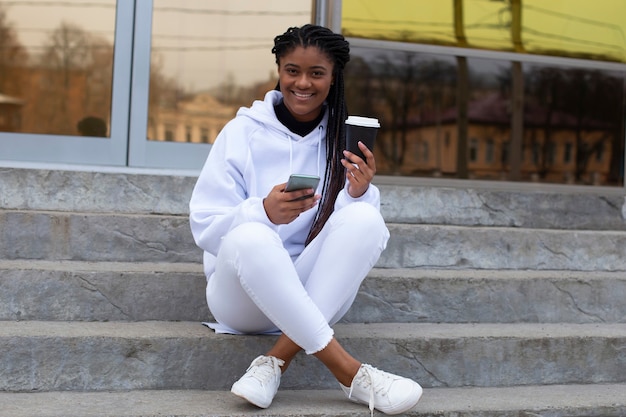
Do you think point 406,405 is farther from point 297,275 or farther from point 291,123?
point 291,123

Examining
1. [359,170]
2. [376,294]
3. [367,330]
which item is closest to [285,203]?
[359,170]

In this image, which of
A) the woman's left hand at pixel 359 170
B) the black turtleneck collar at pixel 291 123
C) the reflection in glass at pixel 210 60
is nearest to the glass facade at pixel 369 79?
the reflection in glass at pixel 210 60

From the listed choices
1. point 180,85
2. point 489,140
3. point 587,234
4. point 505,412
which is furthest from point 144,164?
point 505,412

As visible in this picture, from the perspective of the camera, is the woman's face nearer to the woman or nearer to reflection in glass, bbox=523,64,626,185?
the woman

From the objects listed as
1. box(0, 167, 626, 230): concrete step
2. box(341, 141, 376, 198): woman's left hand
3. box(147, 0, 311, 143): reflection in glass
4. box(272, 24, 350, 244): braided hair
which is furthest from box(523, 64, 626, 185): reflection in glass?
box(341, 141, 376, 198): woman's left hand

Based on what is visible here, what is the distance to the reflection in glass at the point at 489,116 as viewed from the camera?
15.5 ft

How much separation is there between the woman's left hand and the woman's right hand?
6.5 inches

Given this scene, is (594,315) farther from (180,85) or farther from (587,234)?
(180,85)

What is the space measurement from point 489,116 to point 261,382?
2.85 m

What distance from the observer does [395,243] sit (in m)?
3.63

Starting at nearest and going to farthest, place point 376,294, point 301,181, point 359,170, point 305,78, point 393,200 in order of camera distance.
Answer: point 301,181 < point 359,170 < point 305,78 < point 376,294 < point 393,200

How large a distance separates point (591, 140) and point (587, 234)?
1270mm

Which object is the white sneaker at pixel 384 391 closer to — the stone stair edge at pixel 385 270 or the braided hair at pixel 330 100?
the braided hair at pixel 330 100

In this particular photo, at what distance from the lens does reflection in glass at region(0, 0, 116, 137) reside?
474 cm
